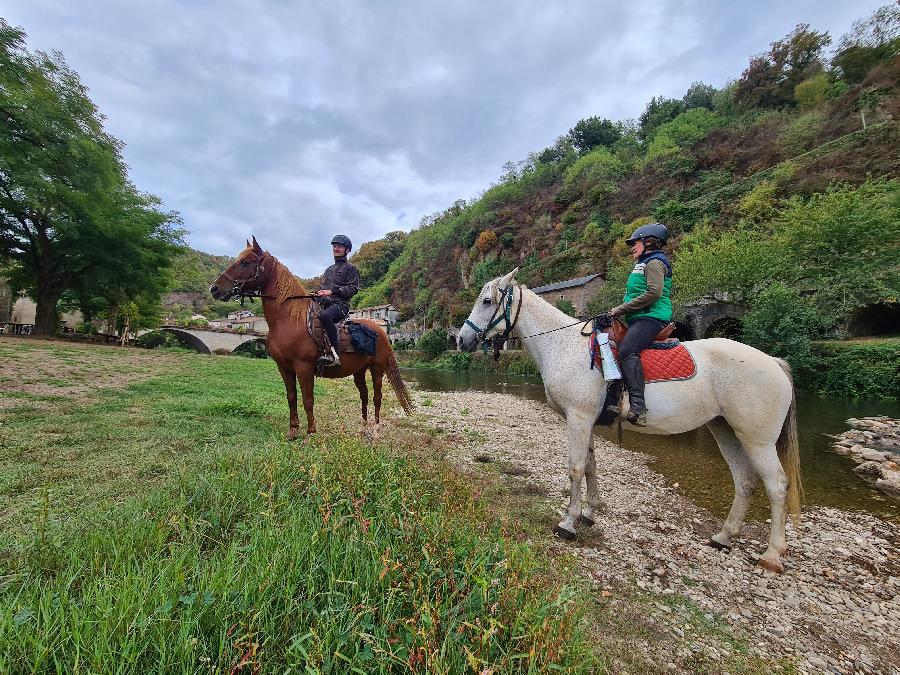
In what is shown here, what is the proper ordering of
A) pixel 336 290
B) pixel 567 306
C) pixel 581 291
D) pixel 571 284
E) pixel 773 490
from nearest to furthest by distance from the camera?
pixel 773 490 → pixel 336 290 → pixel 567 306 → pixel 581 291 → pixel 571 284

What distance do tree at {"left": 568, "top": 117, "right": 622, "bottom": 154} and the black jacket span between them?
287 feet

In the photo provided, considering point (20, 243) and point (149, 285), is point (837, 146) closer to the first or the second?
point (149, 285)

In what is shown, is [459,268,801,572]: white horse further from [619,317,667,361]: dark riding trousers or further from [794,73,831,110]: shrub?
[794,73,831,110]: shrub

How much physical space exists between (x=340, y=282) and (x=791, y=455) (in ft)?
22.6

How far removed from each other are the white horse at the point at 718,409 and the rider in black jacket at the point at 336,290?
10.8ft

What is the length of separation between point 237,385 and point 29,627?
11.6m

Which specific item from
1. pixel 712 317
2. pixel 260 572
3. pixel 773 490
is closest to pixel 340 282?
pixel 260 572

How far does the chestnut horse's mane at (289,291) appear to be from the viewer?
5744 mm

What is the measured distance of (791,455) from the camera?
4.16m

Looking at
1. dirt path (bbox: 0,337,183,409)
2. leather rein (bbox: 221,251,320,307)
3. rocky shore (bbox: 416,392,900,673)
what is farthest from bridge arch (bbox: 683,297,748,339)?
dirt path (bbox: 0,337,183,409)

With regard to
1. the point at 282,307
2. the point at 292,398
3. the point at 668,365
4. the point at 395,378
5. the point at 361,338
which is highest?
the point at 282,307

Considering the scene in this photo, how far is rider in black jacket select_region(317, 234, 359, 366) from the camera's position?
229 inches

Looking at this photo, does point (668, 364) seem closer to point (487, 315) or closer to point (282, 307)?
point (487, 315)

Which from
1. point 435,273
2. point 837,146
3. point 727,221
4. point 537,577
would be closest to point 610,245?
point 727,221
